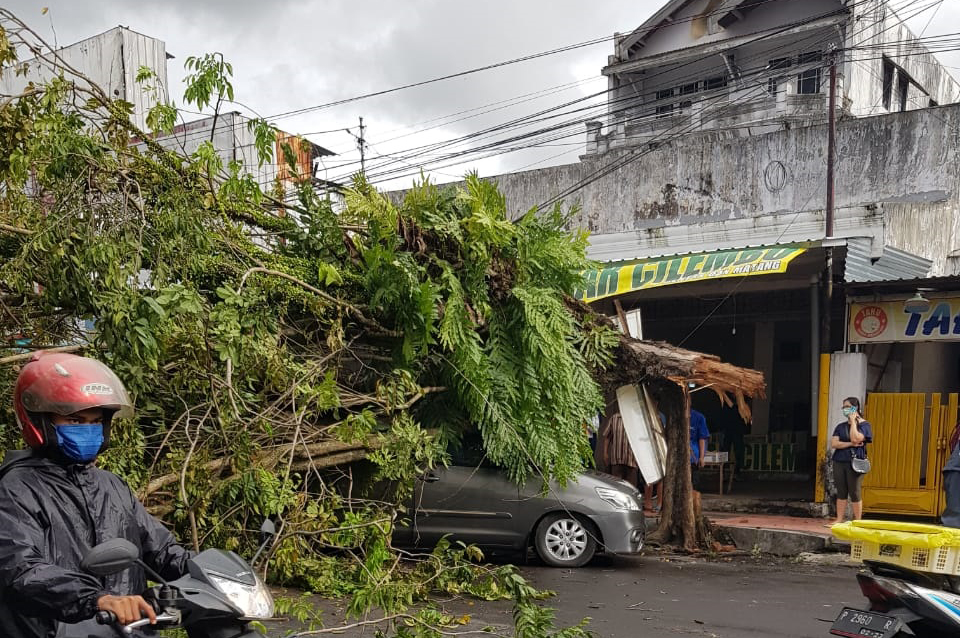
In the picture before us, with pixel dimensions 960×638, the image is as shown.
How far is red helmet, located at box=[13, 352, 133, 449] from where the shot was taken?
2820 millimetres

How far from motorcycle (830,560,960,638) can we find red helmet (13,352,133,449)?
4.09 metres

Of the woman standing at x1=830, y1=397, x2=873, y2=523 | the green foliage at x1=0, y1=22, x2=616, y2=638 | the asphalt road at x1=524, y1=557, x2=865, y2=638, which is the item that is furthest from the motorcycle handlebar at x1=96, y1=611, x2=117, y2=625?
the woman standing at x1=830, y1=397, x2=873, y2=523

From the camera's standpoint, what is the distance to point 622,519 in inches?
365

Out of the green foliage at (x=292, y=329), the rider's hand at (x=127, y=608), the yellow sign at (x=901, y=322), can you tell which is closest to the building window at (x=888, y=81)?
the yellow sign at (x=901, y=322)

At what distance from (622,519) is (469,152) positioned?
11307 millimetres

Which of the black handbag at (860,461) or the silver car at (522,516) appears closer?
the silver car at (522,516)

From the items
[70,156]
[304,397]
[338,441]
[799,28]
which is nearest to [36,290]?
[70,156]

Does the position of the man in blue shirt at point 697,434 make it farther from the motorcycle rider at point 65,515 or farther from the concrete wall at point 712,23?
the concrete wall at point 712,23

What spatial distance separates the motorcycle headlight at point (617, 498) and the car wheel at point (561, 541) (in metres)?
0.36

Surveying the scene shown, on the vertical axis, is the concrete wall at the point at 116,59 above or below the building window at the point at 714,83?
below

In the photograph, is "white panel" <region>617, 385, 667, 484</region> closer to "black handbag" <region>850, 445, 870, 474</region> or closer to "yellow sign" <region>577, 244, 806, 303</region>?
"yellow sign" <region>577, 244, 806, 303</region>

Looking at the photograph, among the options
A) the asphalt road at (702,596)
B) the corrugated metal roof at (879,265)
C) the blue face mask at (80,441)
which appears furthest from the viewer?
the corrugated metal roof at (879,265)

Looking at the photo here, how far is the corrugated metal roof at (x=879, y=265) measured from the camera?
484 inches

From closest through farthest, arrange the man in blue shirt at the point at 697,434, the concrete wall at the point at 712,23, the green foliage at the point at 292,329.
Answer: the green foliage at the point at 292,329, the man in blue shirt at the point at 697,434, the concrete wall at the point at 712,23
